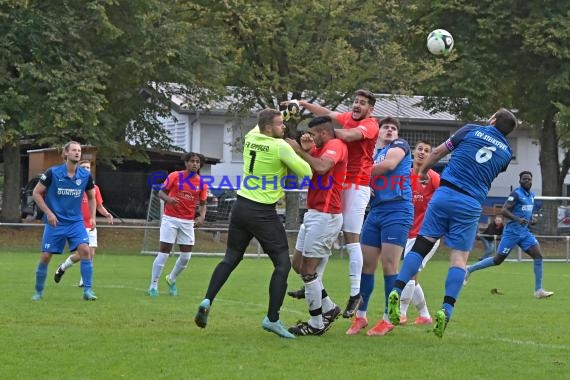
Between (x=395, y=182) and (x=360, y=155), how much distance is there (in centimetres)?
46

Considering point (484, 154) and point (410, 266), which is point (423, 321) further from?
point (484, 154)

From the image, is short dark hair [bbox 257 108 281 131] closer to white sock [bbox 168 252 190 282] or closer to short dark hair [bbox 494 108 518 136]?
short dark hair [bbox 494 108 518 136]

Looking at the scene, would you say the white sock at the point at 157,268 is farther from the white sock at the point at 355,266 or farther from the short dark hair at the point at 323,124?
the short dark hair at the point at 323,124

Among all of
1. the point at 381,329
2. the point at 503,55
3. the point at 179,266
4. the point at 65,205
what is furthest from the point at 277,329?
the point at 503,55

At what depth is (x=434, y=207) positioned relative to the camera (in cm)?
960

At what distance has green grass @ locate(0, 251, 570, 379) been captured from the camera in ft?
25.2

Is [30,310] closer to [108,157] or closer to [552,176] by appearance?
[108,157]

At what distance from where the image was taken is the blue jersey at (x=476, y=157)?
373 inches

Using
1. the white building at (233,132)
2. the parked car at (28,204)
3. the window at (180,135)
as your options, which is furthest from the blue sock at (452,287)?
the window at (180,135)

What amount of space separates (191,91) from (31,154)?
9688mm

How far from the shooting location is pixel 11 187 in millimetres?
33094

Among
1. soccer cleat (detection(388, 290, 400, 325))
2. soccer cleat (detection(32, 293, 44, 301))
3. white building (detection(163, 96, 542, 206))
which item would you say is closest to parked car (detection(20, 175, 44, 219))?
white building (detection(163, 96, 542, 206))

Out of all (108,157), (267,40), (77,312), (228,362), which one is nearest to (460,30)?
(267,40)

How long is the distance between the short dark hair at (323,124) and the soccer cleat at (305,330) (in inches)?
76.5
